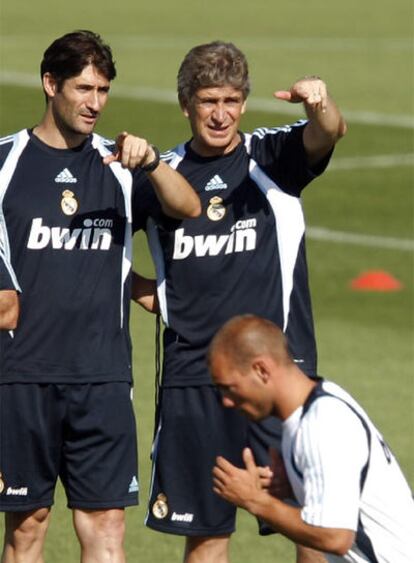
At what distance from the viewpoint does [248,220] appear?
9211 mm

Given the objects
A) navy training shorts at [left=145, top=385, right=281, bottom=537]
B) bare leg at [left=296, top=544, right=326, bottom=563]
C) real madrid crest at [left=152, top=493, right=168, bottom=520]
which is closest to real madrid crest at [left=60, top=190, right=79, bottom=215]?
navy training shorts at [left=145, top=385, right=281, bottom=537]

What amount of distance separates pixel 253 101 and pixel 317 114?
19.0m

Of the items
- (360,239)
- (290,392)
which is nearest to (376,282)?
(360,239)

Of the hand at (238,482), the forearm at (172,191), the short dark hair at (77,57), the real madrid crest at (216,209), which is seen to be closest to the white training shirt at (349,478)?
the hand at (238,482)

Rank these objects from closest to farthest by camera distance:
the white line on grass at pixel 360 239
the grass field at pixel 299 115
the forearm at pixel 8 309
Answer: the forearm at pixel 8 309 < the grass field at pixel 299 115 < the white line on grass at pixel 360 239

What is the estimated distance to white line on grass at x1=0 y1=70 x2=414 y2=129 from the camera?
26.7 meters

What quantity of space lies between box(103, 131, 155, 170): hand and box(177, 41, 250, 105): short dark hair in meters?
0.59

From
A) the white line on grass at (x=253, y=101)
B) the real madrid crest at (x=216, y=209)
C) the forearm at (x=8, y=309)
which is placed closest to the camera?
the forearm at (x=8, y=309)

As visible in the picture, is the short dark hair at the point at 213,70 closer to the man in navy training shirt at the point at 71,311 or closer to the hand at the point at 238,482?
the man in navy training shirt at the point at 71,311

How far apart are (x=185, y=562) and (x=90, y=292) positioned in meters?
1.42

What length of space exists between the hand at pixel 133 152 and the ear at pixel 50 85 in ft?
2.18

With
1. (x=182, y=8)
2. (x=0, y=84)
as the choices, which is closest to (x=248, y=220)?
(x=0, y=84)

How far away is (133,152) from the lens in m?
8.70

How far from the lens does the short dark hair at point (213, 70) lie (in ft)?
30.0
